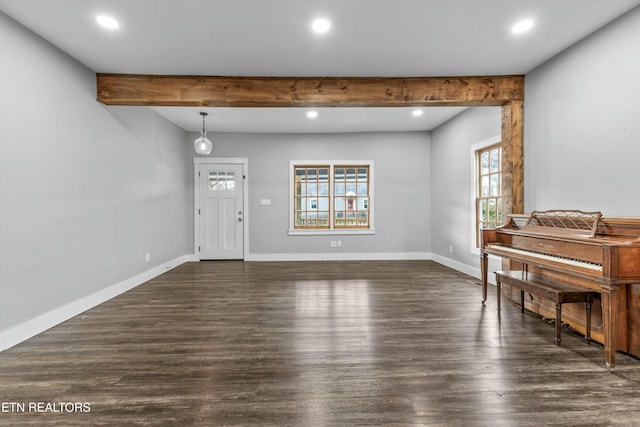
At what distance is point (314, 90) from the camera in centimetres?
374

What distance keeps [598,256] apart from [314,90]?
3092 millimetres

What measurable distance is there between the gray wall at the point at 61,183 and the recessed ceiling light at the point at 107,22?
682 millimetres

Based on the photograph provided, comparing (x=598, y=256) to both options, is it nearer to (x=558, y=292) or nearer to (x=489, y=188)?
(x=558, y=292)

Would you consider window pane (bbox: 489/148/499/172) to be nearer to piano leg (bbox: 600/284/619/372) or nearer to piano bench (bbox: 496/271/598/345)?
piano bench (bbox: 496/271/598/345)

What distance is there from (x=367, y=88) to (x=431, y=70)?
737mm

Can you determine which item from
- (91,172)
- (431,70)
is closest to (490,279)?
(431,70)

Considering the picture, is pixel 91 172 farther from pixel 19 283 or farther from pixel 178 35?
pixel 178 35

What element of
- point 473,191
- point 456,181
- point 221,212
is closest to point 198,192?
point 221,212

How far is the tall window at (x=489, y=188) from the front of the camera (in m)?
4.44

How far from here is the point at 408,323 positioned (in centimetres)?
294

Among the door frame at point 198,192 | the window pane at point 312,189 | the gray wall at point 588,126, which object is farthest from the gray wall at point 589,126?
the door frame at point 198,192

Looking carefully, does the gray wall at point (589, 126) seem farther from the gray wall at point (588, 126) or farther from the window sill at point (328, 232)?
the window sill at point (328, 232)

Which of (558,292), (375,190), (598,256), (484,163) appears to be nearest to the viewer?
(598,256)

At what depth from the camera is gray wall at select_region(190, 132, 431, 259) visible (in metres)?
6.51
